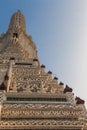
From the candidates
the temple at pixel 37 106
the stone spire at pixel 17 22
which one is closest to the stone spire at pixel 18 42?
the stone spire at pixel 17 22

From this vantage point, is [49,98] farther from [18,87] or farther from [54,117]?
[18,87]

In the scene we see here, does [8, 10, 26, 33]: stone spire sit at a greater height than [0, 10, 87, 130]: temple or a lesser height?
greater

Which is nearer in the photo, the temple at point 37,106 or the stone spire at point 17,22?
the temple at point 37,106

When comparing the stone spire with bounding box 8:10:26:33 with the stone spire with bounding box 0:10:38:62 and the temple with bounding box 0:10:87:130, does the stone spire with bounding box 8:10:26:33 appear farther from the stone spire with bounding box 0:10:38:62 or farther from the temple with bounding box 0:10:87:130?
the temple with bounding box 0:10:87:130

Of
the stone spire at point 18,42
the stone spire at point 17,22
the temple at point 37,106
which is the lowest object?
the temple at point 37,106

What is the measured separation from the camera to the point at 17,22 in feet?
174

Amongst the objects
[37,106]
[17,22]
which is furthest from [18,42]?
[37,106]

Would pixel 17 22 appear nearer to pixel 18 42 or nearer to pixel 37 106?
pixel 18 42

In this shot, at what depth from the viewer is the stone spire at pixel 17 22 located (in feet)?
166

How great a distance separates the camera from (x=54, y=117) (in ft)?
54.6

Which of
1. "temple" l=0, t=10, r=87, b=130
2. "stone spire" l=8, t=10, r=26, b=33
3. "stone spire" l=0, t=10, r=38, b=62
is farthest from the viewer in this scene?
"stone spire" l=8, t=10, r=26, b=33

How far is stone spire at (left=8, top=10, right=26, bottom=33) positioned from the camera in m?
50.6

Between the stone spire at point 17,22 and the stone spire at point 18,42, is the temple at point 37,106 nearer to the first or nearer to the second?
the stone spire at point 18,42

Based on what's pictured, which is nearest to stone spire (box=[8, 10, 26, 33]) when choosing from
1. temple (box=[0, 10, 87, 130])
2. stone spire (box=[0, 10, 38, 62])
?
stone spire (box=[0, 10, 38, 62])
